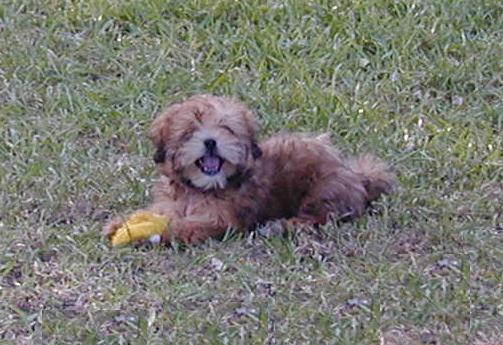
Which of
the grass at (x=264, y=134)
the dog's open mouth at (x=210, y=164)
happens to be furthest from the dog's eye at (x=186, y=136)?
the grass at (x=264, y=134)

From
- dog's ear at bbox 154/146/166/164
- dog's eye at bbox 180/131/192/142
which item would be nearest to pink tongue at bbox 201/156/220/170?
dog's eye at bbox 180/131/192/142

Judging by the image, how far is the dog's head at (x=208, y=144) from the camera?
6637 mm

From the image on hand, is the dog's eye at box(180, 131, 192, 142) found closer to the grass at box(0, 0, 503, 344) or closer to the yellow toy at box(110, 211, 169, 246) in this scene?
the yellow toy at box(110, 211, 169, 246)

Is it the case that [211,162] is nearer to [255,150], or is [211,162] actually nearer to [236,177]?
[236,177]

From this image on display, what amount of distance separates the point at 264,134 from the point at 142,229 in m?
1.45

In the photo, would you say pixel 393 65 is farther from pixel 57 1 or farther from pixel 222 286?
Result: pixel 222 286

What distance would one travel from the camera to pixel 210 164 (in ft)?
21.9

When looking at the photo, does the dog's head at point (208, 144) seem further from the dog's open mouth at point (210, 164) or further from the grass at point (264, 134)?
the grass at point (264, 134)

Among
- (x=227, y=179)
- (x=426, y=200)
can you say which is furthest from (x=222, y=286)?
(x=426, y=200)

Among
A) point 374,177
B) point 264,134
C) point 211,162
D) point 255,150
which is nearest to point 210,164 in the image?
point 211,162

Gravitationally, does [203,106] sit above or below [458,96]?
above

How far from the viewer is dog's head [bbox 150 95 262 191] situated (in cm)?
664

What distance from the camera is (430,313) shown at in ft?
20.2

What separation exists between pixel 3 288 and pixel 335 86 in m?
3.20
